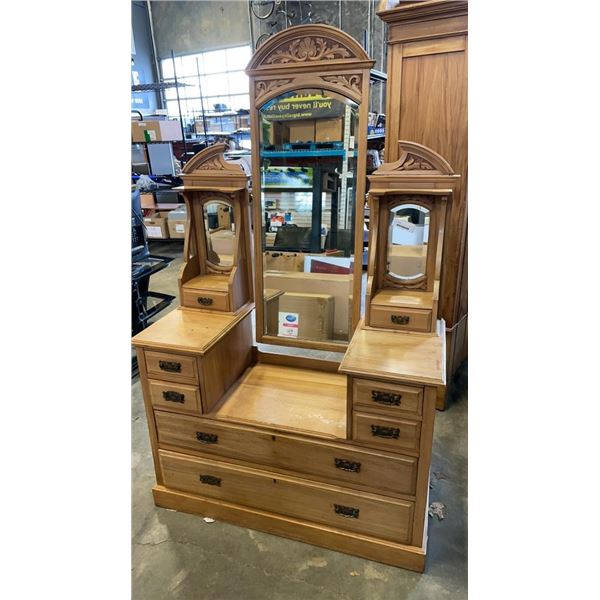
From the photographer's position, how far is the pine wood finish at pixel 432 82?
190 centimetres

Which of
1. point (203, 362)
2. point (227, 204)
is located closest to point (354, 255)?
point (227, 204)

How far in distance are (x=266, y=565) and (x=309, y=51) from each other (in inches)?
79.5

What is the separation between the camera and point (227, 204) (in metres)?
1.76

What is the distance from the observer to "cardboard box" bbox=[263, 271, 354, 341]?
1.83 m

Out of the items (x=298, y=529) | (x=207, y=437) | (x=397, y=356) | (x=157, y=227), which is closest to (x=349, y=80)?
(x=397, y=356)

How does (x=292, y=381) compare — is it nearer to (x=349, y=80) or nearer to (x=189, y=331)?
(x=189, y=331)

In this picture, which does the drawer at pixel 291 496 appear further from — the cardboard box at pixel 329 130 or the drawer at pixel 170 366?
the cardboard box at pixel 329 130

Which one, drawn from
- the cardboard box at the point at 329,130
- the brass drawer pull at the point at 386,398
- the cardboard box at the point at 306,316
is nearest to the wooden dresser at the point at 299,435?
the brass drawer pull at the point at 386,398

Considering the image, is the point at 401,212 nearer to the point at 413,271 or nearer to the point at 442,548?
the point at 413,271

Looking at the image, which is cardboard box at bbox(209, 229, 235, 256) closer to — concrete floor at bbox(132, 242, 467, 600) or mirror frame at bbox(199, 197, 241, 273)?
mirror frame at bbox(199, 197, 241, 273)

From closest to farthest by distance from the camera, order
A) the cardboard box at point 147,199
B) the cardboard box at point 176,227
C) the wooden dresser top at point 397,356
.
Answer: the wooden dresser top at point 397,356
the cardboard box at point 176,227
the cardboard box at point 147,199

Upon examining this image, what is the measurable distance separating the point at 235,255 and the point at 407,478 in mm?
1134

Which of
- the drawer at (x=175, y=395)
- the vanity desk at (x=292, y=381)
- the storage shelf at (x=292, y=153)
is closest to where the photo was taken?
the vanity desk at (x=292, y=381)

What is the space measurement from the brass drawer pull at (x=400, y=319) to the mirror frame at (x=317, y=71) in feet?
1.04
